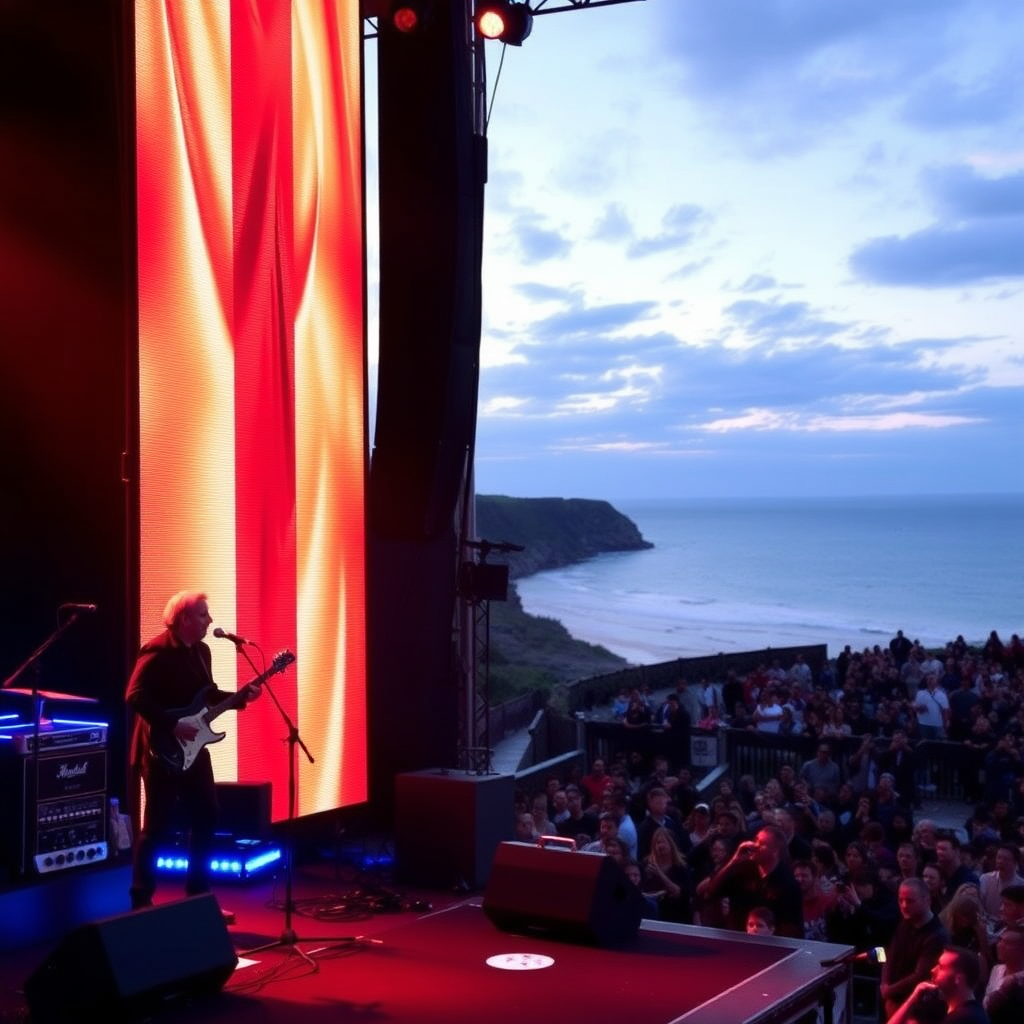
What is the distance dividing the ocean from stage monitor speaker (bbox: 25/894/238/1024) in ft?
124

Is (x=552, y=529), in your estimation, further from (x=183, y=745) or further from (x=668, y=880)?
(x=183, y=745)

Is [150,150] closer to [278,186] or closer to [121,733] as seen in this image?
[278,186]

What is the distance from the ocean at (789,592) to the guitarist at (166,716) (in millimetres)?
36655

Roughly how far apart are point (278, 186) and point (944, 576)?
88560 millimetres

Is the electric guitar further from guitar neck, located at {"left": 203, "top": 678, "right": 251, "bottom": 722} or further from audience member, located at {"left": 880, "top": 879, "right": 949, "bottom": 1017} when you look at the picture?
audience member, located at {"left": 880, "top": 879, "right": 949, "bottom": 1017}

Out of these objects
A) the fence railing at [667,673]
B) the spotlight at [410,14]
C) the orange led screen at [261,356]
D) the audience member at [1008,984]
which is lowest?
the fence railing at [667,673]

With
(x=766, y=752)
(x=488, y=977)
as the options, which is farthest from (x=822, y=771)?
(x=488, y=977)

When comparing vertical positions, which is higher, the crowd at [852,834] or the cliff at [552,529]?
the cliff at [552,529]

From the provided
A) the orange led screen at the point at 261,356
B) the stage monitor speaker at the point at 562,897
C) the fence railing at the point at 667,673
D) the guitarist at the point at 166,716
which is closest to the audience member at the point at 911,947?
the stage monitor speaker at the point at 562,897

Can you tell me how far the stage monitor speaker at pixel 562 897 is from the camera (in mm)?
5031

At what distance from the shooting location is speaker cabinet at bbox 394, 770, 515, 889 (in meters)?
6.44

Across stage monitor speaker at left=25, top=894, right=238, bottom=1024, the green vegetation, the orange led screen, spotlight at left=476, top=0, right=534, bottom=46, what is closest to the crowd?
the orange led screen

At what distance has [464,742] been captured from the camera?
8406 mm

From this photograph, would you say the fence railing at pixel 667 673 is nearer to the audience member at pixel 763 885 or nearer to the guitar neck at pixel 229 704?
the audience member at pixel 763 885
